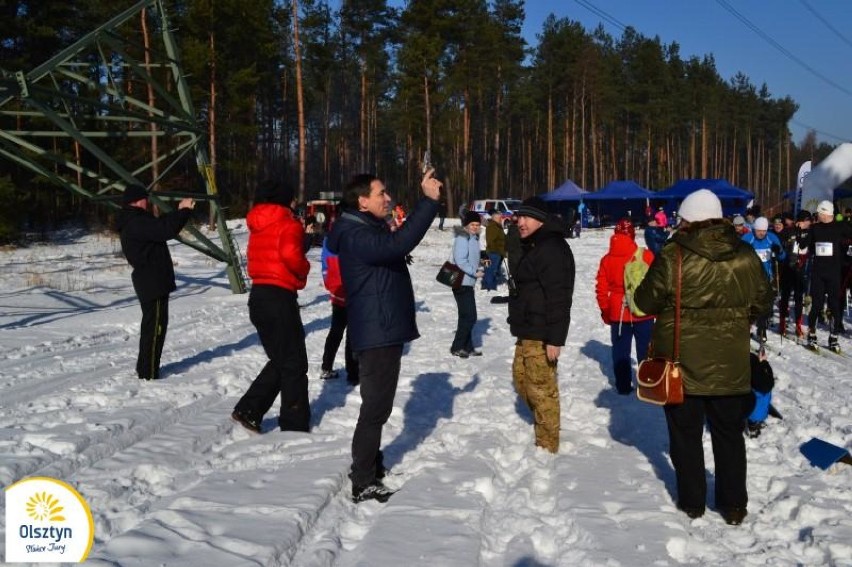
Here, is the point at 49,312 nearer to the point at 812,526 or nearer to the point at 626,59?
the point at 812,526

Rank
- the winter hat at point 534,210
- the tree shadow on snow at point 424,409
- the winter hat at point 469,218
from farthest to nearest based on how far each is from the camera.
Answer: the winter hat at point 469,218, the tree shadow on snow at point 424,409, the winter hat at point 534,210

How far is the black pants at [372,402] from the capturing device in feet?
13.4

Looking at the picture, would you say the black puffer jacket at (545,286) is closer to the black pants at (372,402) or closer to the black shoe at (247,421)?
the black pants at (372,402)

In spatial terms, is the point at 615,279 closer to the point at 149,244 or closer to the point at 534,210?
the point at 534,210

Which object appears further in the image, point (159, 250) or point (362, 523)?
point (159, 250)

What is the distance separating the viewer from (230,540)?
339 centimetres

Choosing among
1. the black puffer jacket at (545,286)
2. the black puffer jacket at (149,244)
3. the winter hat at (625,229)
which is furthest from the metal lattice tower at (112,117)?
the black puffer jacket at (545,286)

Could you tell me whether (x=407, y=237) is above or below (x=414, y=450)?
above

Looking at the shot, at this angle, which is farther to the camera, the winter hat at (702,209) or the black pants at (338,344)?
the black pants at (338,344)

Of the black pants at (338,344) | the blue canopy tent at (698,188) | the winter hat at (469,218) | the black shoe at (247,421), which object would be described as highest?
the blue canopy tent at (698,188)

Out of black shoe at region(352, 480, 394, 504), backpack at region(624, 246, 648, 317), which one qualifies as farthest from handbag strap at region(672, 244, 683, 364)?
backpack at region(624, 246, 648, 317)

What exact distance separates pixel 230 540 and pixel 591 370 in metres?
5.72

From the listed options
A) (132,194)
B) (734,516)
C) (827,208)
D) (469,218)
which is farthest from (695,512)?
(827,208)

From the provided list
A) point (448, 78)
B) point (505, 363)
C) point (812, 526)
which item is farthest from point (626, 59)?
point (812, 526)
